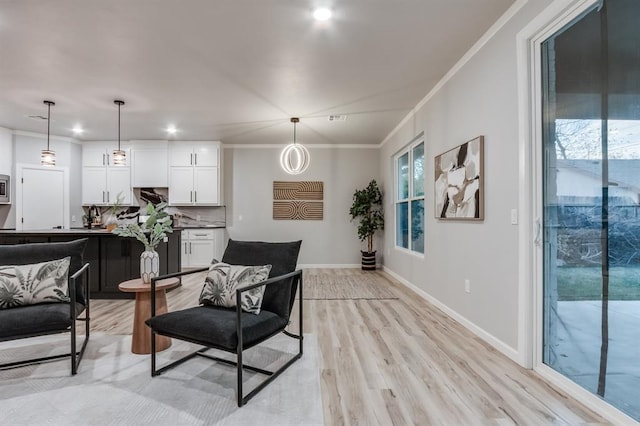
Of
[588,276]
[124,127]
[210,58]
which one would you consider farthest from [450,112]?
[124,127]

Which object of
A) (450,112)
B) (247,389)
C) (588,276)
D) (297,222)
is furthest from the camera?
(297,222)

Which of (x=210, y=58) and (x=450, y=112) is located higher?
(x=210, y=58)

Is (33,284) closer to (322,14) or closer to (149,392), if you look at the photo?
(149,392)

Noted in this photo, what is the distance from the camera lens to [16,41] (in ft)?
9.65

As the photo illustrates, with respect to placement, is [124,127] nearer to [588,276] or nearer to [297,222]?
[297,222]

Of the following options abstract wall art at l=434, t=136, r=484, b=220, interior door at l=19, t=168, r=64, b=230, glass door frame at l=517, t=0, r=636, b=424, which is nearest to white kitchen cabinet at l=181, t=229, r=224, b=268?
interior door at l=19, t=168, r=64, b=230

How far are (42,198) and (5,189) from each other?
1.75 feet

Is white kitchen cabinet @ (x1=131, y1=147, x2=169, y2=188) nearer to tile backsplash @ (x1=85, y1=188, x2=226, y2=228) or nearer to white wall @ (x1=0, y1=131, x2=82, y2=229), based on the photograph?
tile backsplash @ (x1=85, y1=188, x2=226, y2=228)

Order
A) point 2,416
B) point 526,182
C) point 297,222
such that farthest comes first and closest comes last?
point 297,222 < point 526,182 < point 2,416

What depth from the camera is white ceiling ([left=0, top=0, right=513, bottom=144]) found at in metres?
2.55

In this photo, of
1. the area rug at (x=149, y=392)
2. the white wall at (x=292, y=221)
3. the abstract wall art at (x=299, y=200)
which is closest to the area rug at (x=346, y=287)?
the white wall at (x=292, y=221)

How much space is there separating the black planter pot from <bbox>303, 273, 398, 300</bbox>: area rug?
1.46 feet

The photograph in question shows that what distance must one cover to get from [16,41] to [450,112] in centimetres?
406

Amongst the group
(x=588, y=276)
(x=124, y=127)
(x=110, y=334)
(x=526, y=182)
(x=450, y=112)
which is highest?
(x=124, y=127)
